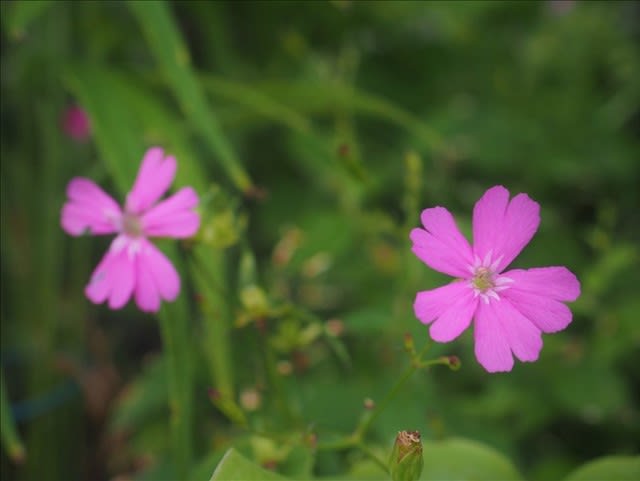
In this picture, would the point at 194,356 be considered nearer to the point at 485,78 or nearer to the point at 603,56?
the point at 485,78

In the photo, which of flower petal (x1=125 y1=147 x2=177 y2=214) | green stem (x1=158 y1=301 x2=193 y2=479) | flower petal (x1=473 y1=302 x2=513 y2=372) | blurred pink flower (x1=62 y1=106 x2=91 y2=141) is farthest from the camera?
blurred pink flower (x1=62 y1=106 x2=91 y2=141)

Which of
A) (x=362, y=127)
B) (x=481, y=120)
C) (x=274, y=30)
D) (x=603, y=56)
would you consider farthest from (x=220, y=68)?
(x=603, y=56)

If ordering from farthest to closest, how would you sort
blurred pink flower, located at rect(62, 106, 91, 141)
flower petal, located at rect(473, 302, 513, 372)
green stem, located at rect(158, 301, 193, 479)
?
blurred pink flower, located at rect(62, 106, 91, 141) → green stem, located at rect(158, 301, 193, 479) → flower petal, located at rect(473, 302, 513, 372)

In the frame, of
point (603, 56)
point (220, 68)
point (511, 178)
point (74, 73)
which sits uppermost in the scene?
point (603, 56)

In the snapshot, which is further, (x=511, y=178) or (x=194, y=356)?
(x=511, y=178)

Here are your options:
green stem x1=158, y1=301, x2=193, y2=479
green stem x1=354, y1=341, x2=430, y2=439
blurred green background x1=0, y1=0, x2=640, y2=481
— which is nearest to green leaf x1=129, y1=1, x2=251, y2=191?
blurred green background x1=0, y1=0, x2=640, y2=481

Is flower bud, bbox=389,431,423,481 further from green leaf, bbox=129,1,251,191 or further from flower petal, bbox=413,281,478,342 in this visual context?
green leaf, bbox=129,1,251,191
